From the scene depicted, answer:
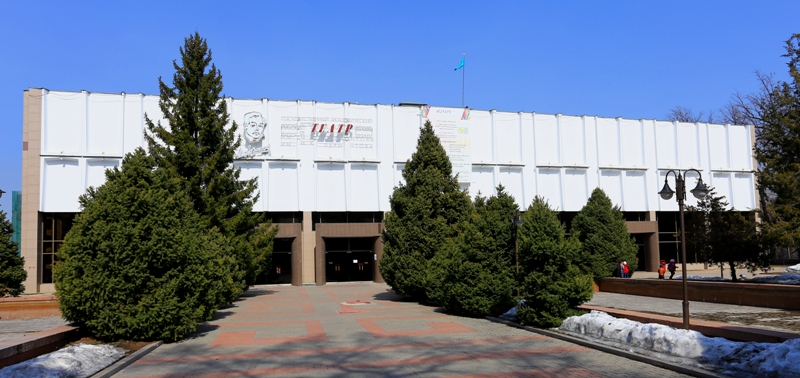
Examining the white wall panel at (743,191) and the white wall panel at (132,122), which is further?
the white wall panel at (743,191)

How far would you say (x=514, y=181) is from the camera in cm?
4769

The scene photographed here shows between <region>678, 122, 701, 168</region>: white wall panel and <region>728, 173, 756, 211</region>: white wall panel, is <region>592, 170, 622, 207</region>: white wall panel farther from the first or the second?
<region>728, 173, 756, 211</region>: white wall panel

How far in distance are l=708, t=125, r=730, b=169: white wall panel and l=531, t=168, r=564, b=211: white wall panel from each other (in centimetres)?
1394

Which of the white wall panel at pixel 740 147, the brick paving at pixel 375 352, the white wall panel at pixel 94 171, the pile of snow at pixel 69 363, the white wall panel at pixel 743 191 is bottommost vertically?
the brick paving at pixel 375 352

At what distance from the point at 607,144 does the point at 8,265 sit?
41.3 m

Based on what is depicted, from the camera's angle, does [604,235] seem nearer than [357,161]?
Yes

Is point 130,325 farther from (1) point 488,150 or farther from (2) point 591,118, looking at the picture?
(2) point 591,118

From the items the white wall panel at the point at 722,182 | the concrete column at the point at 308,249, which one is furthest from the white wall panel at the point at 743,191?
the concrete column at the point at 308,249

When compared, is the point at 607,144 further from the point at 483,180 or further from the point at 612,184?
the point at 483,180

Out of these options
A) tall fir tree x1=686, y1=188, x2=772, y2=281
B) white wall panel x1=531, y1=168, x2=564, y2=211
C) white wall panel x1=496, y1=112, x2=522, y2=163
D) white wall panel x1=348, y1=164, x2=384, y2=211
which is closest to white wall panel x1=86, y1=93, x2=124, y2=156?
white wall panel x1=348, y1=164, x2=384, y2=211

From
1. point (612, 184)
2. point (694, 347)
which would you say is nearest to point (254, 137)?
point (612, 184)

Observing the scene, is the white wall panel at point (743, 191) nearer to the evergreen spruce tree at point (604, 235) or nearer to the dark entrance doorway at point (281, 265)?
the evergreen spruce tree at point (604, 235)

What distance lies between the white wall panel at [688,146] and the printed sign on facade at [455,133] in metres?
18.5

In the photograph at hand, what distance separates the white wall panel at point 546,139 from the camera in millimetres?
48469
